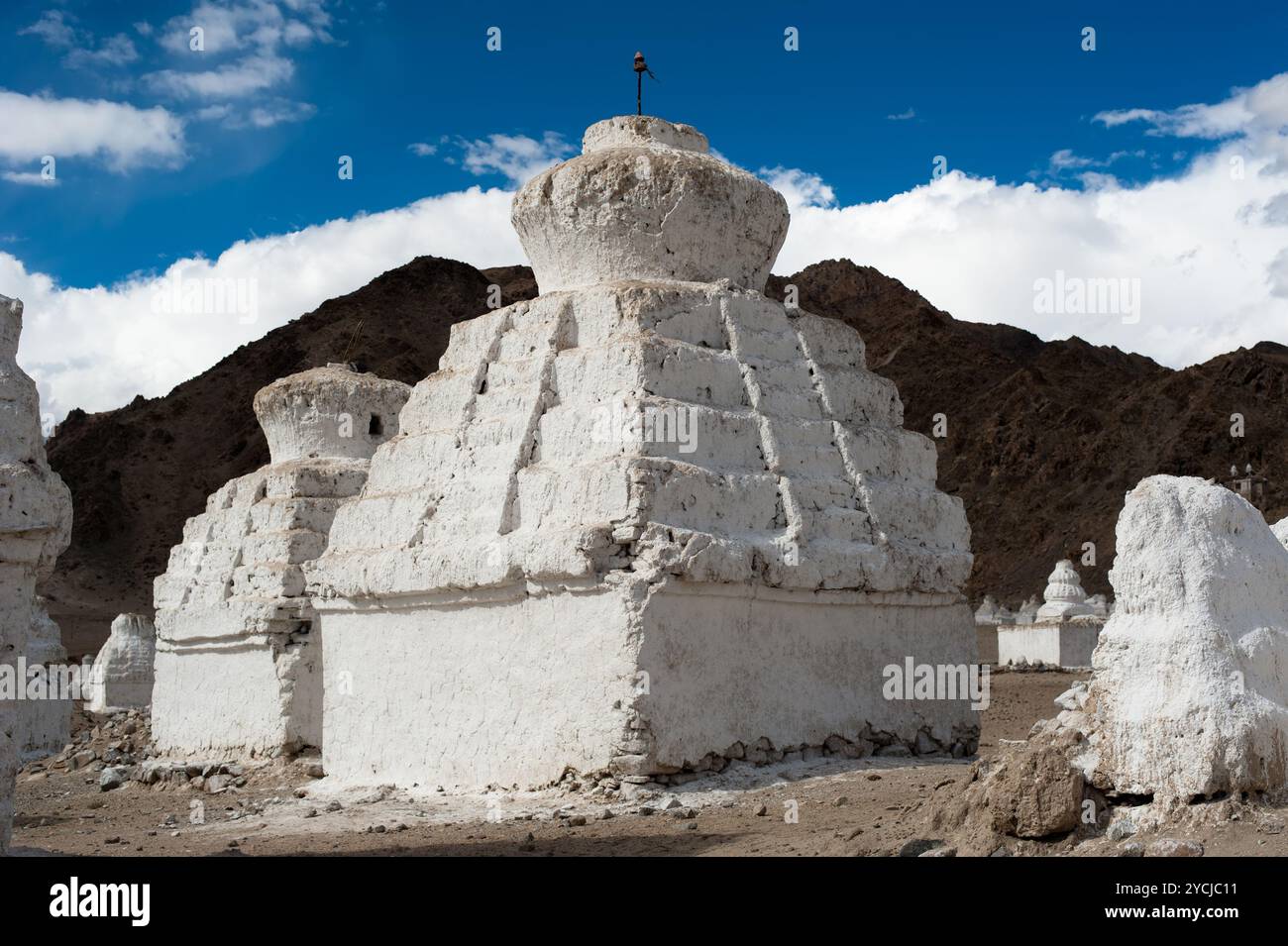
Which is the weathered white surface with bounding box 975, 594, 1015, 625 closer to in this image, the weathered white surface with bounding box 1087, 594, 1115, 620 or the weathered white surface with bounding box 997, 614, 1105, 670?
the weathered white surface with bounding box 1087, 594, 1115, 620

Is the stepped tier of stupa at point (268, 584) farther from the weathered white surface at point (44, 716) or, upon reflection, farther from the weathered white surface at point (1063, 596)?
the weathered white surface at point (1063, 596)

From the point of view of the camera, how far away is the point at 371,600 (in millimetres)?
10375

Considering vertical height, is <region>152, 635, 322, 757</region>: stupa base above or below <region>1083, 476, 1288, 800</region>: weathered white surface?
below

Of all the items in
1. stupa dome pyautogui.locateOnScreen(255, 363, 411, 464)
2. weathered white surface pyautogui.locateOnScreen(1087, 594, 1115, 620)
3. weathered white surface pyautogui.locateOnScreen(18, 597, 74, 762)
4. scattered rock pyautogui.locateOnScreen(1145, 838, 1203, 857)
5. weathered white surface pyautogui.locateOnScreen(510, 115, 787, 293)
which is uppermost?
weathered white surface pyautogui.locateOnScreen(510, 115, 787, 293)

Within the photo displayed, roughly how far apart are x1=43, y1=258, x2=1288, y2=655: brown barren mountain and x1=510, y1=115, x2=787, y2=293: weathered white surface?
121ft

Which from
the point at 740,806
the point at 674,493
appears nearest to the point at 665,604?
the point at 674,493

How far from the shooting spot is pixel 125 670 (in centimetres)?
2056

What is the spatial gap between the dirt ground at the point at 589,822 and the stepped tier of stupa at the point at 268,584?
1.70 metres

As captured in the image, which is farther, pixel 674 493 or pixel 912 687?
pixel 912 687

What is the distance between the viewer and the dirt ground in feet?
21.8

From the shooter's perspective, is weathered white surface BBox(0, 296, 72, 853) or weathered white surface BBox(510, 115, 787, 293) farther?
weathered white surface BBox(510, 115, 787, 293)

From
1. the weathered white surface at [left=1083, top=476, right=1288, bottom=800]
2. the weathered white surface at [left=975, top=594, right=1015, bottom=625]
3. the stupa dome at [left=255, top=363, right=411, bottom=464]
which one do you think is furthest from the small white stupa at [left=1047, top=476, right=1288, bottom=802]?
the weathered white surface at [left=975, top=594, right=1015, bottom=625]

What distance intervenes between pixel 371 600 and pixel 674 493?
9.46 ft

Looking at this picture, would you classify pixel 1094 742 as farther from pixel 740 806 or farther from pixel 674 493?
pixel 674 493
